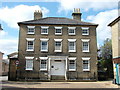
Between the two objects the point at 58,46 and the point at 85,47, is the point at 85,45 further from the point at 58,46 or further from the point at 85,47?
the point at 58,46

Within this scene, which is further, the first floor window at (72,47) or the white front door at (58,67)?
the first floor window at (72,47)

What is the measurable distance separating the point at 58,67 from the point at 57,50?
2.51 meters

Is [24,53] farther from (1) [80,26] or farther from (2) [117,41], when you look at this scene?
(2) [117,41]

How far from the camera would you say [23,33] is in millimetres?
26344

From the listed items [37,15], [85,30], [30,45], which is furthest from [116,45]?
[37,15]

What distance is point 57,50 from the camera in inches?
1027

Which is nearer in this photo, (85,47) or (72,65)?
(72,65)

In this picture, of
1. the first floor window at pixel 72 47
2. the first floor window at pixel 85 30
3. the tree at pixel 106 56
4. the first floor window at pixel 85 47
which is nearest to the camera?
the first floor window at pixel 72 47

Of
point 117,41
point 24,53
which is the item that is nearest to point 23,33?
point 24,53

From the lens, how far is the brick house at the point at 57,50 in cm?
2541

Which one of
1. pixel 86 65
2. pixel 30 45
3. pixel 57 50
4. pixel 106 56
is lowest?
pixel 86 65

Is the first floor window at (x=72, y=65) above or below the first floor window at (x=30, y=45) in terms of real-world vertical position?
below

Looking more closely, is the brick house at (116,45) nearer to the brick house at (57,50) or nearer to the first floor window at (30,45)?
the brick house at (57,50)

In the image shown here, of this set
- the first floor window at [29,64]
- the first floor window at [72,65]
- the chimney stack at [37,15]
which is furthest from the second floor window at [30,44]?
the first floor window at [72,65]
